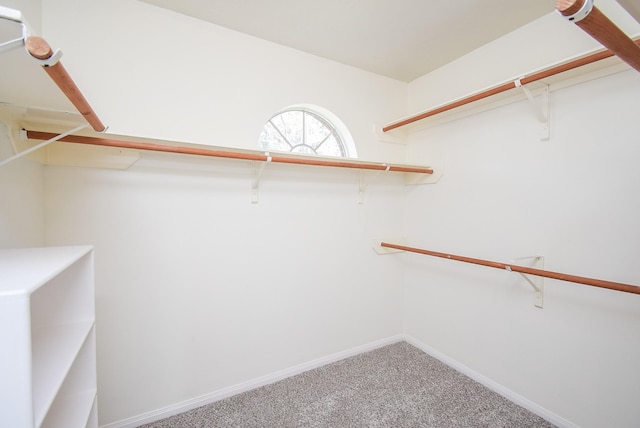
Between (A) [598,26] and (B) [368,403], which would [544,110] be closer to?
(A) [598,26]

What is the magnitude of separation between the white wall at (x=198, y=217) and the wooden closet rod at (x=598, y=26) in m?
1.66

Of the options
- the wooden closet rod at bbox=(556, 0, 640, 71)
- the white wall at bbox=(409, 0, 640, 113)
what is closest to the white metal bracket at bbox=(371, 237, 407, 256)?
the white wall at bbox=(409, 0, 640, 113)

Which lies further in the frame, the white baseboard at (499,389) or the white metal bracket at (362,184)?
the white metal bracket at (362,184)

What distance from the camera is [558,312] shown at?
5.28ft

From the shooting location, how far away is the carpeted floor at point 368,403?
162cm

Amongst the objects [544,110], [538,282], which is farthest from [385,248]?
[544,110]

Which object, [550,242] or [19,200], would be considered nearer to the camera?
[19,200]

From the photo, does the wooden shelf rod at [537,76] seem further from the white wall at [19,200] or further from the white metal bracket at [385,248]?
the white wall at [19,200]

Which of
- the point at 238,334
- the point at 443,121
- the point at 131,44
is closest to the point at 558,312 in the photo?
the point at 443,121

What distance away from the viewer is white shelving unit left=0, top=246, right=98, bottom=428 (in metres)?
→ 0.57

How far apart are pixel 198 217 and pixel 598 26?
184cm

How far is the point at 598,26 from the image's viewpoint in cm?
53

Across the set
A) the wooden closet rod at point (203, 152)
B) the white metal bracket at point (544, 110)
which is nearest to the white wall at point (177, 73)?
the wooden closet rod at point (203, 152)

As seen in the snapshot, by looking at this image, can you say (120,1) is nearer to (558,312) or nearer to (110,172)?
(110,172)
